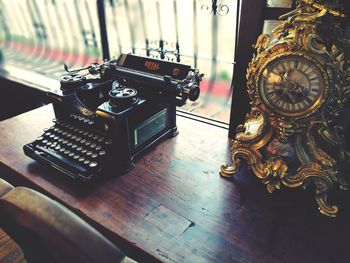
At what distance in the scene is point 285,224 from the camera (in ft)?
3.35

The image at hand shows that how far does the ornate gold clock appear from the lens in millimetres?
889

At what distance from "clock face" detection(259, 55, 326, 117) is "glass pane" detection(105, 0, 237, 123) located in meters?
0.58

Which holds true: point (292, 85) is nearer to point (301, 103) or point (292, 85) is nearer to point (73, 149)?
point (301, 103)

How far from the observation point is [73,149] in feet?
4.26

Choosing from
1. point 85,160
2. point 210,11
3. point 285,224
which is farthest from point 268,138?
point 210,11

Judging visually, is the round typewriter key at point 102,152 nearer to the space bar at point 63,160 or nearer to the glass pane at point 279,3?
the space bar at point 63,160

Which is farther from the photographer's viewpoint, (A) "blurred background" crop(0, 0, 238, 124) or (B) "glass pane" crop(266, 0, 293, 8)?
(A) "blurred background" crop(0, 0, 238, 124)

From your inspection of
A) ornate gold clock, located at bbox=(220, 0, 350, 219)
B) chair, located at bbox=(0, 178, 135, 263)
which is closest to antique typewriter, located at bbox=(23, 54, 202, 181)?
ornate gold clock, located at bbox=(220, 0, 350, 219)

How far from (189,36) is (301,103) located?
3.35 ft

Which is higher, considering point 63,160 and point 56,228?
point 56,228

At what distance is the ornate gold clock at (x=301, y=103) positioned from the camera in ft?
2.92

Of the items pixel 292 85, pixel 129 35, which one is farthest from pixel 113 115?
pixel 129 35

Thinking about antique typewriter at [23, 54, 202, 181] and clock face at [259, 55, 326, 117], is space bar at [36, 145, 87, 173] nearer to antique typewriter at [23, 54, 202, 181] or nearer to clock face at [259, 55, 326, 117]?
antique typewriter at [23, 54, 202, 181]

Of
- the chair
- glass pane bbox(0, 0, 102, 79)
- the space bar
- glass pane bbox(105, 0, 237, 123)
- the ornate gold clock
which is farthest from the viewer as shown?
glass pane bbox(0, 0, 102, 79)
